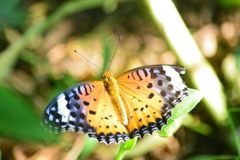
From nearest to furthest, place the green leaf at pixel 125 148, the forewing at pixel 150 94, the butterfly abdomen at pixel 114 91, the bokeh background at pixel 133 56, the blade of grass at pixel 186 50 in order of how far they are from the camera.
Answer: the green leaf at pixel 125 148, the forewing at pixel 150 94, the butterfly abdomen at pixel 114 91, the blade of grass at pixel 186 50, the bokeh background at pixel 133 56

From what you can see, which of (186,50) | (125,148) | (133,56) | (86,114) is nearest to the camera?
(125,148)

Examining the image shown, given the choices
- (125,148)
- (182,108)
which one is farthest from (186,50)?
(125,148)

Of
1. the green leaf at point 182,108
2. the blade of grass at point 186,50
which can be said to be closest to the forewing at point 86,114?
the green leaf at point 182,108

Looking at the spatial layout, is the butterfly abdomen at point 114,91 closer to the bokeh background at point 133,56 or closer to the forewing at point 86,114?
the forewing at point 86,114

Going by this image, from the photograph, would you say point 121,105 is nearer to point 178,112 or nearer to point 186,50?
point 178,112

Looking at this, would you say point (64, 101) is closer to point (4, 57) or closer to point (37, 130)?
point (4, 57)

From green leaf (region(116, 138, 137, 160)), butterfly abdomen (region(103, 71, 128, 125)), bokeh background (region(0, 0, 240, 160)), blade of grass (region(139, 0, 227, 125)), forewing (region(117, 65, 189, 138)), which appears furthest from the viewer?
bokeh background (region(0, 0, 240, 160))

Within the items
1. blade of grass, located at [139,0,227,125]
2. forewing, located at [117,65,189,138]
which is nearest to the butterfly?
forewing, located at [117,65,189,138]

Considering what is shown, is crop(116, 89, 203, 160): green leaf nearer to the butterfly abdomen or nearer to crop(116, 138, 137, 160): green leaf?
crop(116, 138, 137, 160): green leaf
